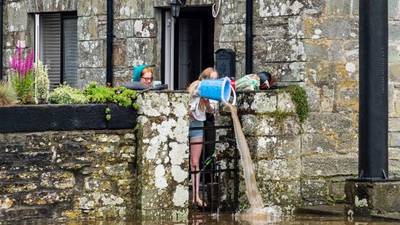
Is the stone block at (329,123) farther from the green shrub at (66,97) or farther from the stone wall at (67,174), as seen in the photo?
the green shrub at (66,97)

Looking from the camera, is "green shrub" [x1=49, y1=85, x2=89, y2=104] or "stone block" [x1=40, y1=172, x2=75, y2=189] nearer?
"stone block" [x1=40, y1=172, x2=75, y2=189]

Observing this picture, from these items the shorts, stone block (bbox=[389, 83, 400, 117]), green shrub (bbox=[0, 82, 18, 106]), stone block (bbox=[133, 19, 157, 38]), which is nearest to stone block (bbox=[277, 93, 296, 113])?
the shorts

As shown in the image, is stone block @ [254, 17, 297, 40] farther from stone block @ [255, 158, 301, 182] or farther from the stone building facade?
stone block @ [255, 158, 301, 182]

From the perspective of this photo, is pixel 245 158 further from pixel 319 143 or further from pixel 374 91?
pixel 374 91

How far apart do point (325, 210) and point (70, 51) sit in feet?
18.7

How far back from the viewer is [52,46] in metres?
16.4

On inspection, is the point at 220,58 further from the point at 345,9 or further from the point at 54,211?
the point at 54,211

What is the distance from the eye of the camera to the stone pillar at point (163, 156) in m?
11.3

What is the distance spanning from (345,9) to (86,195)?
4487 millimetres

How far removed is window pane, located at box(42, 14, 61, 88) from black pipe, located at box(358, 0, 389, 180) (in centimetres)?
641

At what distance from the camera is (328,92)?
13156mm

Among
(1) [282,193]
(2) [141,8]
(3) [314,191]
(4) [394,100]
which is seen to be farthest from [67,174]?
(4) [394,100]

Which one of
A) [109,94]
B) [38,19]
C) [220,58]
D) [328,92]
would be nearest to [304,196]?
[328,92]

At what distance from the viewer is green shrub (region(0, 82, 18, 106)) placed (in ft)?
35.8
